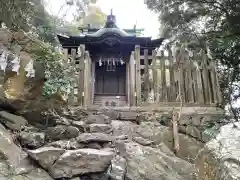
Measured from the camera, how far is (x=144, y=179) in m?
3.90

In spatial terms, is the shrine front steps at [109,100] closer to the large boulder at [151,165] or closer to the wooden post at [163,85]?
the wooden post at [163,85]

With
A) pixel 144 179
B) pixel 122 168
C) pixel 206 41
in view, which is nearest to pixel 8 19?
pixel 122 168

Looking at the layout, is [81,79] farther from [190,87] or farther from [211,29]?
[211,29]

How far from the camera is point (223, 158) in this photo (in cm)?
342

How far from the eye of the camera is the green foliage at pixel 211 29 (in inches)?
360

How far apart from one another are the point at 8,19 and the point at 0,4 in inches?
15.8

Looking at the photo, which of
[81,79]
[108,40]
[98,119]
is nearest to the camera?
[98,119]

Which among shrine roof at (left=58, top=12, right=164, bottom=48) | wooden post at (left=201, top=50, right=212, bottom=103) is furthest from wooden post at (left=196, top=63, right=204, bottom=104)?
shrine roof at (left=58, top=12, right=164, bottom=48)

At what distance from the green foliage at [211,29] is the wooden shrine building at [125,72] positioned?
3.60ft

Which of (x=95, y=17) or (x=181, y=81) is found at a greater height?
(x=95, y=17)

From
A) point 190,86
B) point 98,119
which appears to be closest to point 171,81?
point 190,86

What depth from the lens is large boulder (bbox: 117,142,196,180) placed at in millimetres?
3973

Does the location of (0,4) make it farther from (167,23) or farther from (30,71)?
(167,23)

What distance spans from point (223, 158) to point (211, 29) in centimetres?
786
